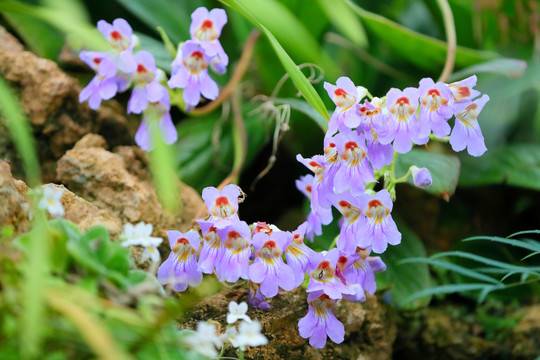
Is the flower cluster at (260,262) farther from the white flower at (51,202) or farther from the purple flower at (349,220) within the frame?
the white flower at (51,202)

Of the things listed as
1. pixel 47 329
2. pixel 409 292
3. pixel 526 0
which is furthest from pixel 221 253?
pixel 526 0

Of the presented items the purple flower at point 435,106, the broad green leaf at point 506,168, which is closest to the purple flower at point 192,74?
the purple flower at point 435,106

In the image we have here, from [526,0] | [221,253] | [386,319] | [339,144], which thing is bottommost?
[386,319]

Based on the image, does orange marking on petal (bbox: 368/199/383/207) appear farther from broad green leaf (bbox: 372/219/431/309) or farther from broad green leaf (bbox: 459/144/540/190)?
broad green leaf (bbox: 459/144/540/190)

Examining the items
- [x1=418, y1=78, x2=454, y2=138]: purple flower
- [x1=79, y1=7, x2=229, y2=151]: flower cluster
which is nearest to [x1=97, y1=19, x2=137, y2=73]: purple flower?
[x1=79, y1=7, x2=229, y2=151]: flower cluster

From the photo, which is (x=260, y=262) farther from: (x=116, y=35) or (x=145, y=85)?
(x=116, y=35)

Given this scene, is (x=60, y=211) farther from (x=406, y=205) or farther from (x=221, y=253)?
(x=406, y=205)

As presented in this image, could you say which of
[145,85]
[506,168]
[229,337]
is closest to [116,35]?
[145,85]
